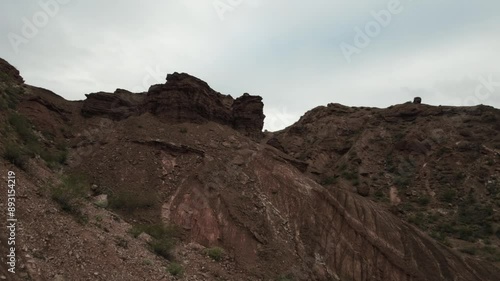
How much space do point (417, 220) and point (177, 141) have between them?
20.5 m

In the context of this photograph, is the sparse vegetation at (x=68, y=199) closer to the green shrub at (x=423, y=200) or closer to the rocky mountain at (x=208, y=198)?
the rocky mountain at (x=208, y=198)

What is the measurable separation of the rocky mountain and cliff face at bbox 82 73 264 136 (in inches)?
4.3

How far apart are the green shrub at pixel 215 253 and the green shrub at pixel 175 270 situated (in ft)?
10.8

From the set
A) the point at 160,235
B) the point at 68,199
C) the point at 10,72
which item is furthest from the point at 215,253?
the point at 10,72

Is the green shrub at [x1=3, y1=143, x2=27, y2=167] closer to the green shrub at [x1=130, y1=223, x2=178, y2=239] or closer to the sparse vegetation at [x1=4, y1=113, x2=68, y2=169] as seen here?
the sparse vegetation at [x1=4, y1=113, x2=68, y2=169]

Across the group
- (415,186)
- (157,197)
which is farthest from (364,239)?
(415,186)

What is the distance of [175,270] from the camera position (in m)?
15.9

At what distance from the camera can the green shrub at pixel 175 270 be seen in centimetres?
1576

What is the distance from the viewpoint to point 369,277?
22.9 m

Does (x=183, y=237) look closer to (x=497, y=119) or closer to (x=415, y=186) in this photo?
(x=415, y=186)

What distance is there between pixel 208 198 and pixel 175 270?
7.85m

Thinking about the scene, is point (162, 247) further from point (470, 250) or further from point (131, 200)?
point (470, 250)

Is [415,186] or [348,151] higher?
[348,151]

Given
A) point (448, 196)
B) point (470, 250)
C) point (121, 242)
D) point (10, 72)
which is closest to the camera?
point (121, 242)
